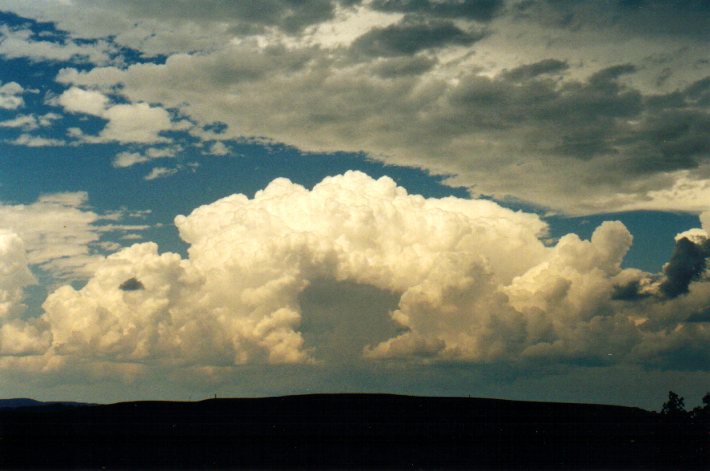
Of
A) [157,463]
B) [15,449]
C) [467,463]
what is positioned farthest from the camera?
[15,449]

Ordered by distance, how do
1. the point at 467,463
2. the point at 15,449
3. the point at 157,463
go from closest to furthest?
the point at 157,463 → the point at 467,463 → the point at 15,449

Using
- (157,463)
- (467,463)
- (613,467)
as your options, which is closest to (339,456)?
(467,463)

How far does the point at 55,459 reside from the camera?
17962 cm

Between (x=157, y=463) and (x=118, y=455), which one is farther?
(x=118, y=455)

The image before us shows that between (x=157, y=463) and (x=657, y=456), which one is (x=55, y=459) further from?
(x=657, y=456)

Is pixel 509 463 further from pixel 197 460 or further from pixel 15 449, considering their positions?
pixel 15 449

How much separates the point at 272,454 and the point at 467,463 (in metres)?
50.8

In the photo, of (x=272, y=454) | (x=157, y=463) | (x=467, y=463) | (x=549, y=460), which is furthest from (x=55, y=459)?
(x=549, y=460)

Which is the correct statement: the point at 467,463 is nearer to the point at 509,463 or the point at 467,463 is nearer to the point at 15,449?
the point at 509,463

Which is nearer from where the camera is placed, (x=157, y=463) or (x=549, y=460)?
(x=157, y=463)

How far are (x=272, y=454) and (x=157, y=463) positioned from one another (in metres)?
34.4

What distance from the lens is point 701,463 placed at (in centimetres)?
18838

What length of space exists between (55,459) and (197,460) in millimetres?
34565

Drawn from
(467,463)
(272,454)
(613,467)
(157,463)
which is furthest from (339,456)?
(613,467)
